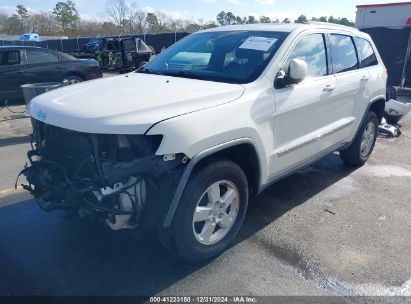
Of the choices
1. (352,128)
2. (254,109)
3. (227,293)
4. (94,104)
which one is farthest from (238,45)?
(227,293)

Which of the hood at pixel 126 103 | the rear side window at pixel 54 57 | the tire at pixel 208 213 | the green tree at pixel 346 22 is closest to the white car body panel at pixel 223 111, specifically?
the hood at pixel 126 103

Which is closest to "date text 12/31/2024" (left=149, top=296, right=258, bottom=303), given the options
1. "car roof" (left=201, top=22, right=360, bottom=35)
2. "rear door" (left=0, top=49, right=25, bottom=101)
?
"car roof" (left=201, top=22, right=360, bottom=35)

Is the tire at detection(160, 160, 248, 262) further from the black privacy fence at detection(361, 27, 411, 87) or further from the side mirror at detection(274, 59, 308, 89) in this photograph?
the black privacy fence at detection(361, 27, 411, 87)

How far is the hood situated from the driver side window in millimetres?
989

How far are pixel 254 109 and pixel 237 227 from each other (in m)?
1.06

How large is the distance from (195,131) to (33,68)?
8564 millimetres

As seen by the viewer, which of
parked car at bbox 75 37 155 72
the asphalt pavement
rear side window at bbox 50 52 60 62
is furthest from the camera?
parked car at bbox 75 37 155 72

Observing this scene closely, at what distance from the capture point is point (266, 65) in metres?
3.41

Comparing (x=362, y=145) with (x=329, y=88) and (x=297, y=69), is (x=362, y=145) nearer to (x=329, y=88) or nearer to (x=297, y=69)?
(x=329, y=88)

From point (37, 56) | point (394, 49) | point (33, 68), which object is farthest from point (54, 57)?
point (394, 49)

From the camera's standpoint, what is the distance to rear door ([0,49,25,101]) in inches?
367

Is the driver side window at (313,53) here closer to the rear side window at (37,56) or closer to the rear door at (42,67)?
the rear door at (42,67)

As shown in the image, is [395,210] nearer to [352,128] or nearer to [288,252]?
[352,128]

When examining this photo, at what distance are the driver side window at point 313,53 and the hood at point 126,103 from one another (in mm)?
989
